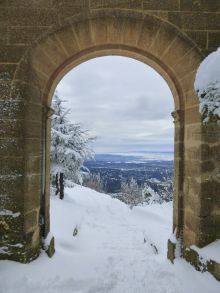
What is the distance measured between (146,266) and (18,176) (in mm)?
2370

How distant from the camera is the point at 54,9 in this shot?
412 centimetres

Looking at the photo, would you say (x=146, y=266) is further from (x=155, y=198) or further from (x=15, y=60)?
(x=155, y=198)

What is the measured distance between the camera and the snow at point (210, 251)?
380cm

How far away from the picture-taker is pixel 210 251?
12.9ft

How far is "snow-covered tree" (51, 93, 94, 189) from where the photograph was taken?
1334 centimetres

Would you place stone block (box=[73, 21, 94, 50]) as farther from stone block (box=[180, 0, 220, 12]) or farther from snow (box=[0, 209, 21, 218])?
snow (box=[0, 209, 21, 218])

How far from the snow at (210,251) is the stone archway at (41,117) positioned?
3.0 inches

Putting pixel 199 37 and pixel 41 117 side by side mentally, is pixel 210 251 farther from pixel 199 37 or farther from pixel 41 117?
pixel 41 117

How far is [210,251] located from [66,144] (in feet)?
34.6

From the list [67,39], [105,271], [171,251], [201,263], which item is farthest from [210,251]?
[67,39]

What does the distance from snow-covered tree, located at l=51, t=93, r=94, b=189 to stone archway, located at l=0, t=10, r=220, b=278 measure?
889 cm

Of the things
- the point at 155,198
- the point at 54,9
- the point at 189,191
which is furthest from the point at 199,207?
the point at 155,198

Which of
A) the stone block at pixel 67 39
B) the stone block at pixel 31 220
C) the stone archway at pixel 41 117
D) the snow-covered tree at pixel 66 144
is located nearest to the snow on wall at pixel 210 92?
the stone archway at pixel 41 117

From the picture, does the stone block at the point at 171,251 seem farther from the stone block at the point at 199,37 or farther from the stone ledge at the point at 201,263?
the stone block at the point at 199,37
